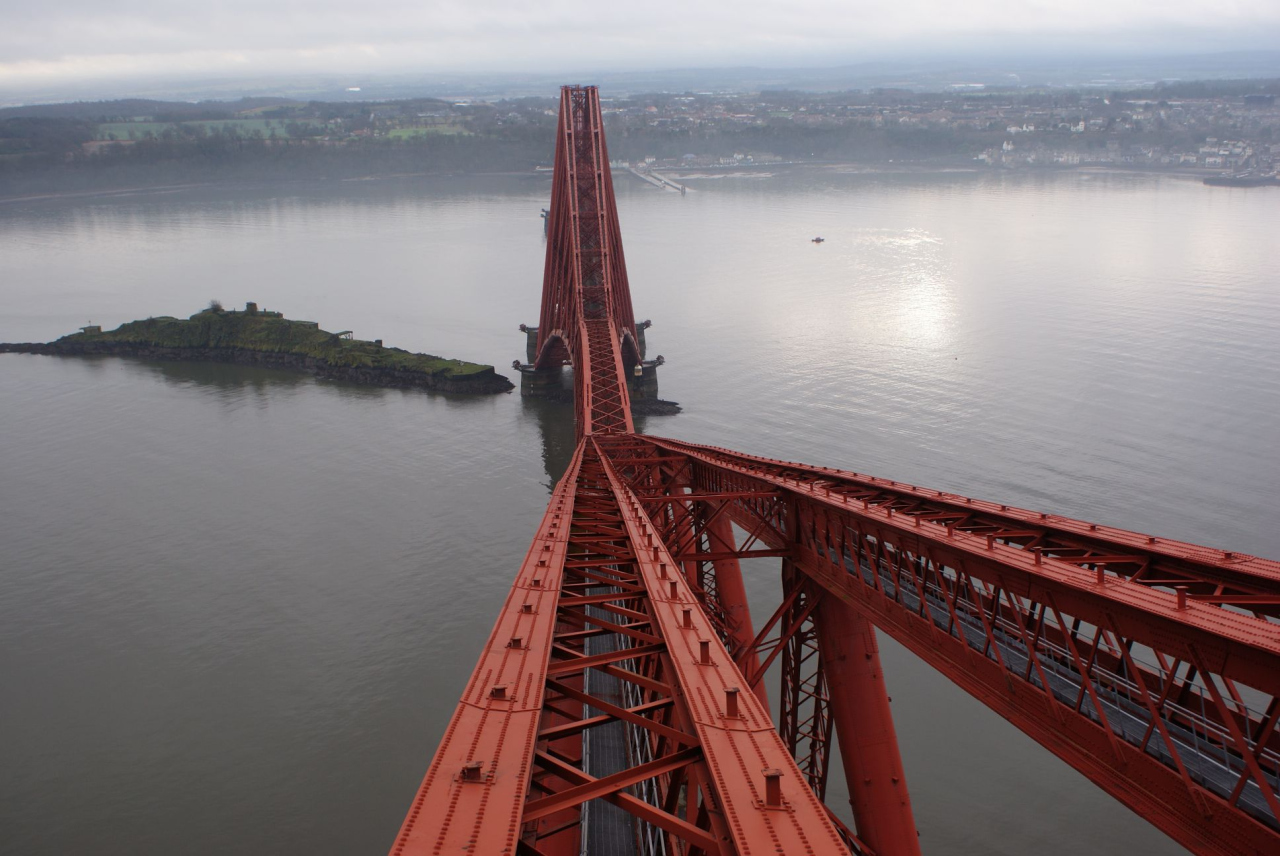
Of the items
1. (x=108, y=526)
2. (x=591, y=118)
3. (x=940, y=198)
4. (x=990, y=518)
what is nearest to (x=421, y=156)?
(x=940, y=198)

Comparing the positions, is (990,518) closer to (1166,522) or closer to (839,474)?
(839,474)

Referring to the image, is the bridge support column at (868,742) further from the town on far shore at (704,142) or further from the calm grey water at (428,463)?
the town on far shore at (704,142)

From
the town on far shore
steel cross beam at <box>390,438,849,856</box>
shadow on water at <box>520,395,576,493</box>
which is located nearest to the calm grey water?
shadow on water at <box>520,395,576,493</box>

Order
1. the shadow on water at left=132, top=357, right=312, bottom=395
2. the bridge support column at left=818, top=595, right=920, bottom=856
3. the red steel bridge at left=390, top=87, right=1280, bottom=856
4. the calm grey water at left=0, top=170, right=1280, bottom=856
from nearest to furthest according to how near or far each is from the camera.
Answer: the red steel bridge at left=390, top=87, right=1280, bottom=856, the bridge support column at left=818, top=595, right=920, bottom=856, the calm grey water at left=0, top=170, right=1280, bottom=856, the shadow on water at left=132, top=357, right=312, bottom=395

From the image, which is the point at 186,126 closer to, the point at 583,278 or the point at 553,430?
the point at 583,278

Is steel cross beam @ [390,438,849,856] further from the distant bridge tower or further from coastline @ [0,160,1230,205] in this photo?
coastline @ [0,160,1230,205]
